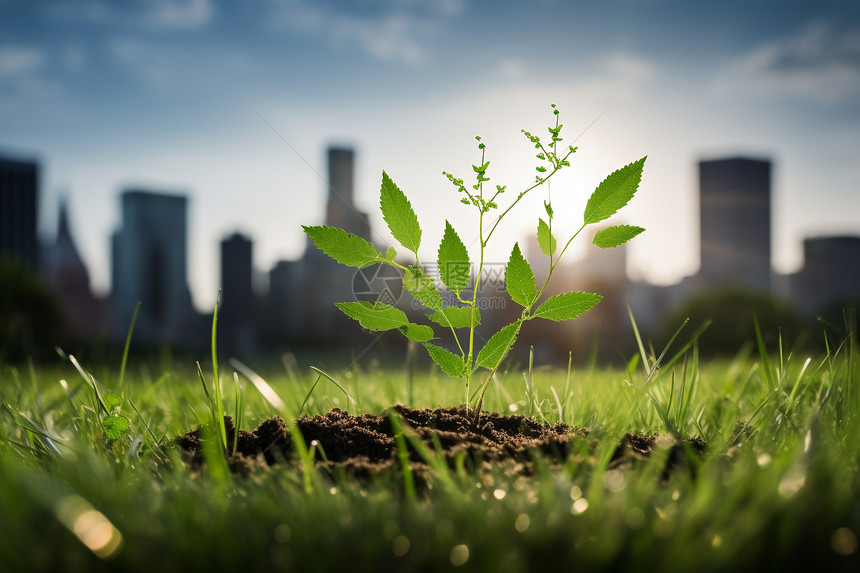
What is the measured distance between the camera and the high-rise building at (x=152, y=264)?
84.3 m

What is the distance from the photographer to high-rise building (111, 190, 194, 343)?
84312mm

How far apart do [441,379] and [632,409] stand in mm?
1461

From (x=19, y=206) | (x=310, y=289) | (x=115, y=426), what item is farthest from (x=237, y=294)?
(x=115, y=426)

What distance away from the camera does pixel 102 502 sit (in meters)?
1.24

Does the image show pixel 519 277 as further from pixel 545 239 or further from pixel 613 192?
pixel 613 192

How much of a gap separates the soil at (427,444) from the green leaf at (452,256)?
0.48m

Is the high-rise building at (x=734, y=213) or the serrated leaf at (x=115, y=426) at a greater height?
the high-rise building at (x=734, y=213)

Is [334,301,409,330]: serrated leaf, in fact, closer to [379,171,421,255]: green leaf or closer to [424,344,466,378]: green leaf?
[424,344,466,378]: green leaf

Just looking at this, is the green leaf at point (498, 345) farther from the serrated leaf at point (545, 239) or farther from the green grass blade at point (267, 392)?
the green grass blade at point (267, 392)

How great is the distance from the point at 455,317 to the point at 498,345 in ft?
0.56

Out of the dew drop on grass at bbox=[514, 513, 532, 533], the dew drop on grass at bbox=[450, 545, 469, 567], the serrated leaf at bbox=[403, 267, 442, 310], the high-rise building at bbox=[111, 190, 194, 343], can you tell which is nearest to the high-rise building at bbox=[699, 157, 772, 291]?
the high-rise building at bbox=[111, 190, 194, 343]

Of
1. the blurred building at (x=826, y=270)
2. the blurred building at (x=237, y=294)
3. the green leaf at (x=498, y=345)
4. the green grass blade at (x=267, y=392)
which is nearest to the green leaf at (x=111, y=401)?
the green grass blade at (x=267, y=392)

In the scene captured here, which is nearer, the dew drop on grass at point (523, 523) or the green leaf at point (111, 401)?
the dew drop on grass at point (523, 523)

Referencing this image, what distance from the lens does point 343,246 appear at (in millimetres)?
1812
